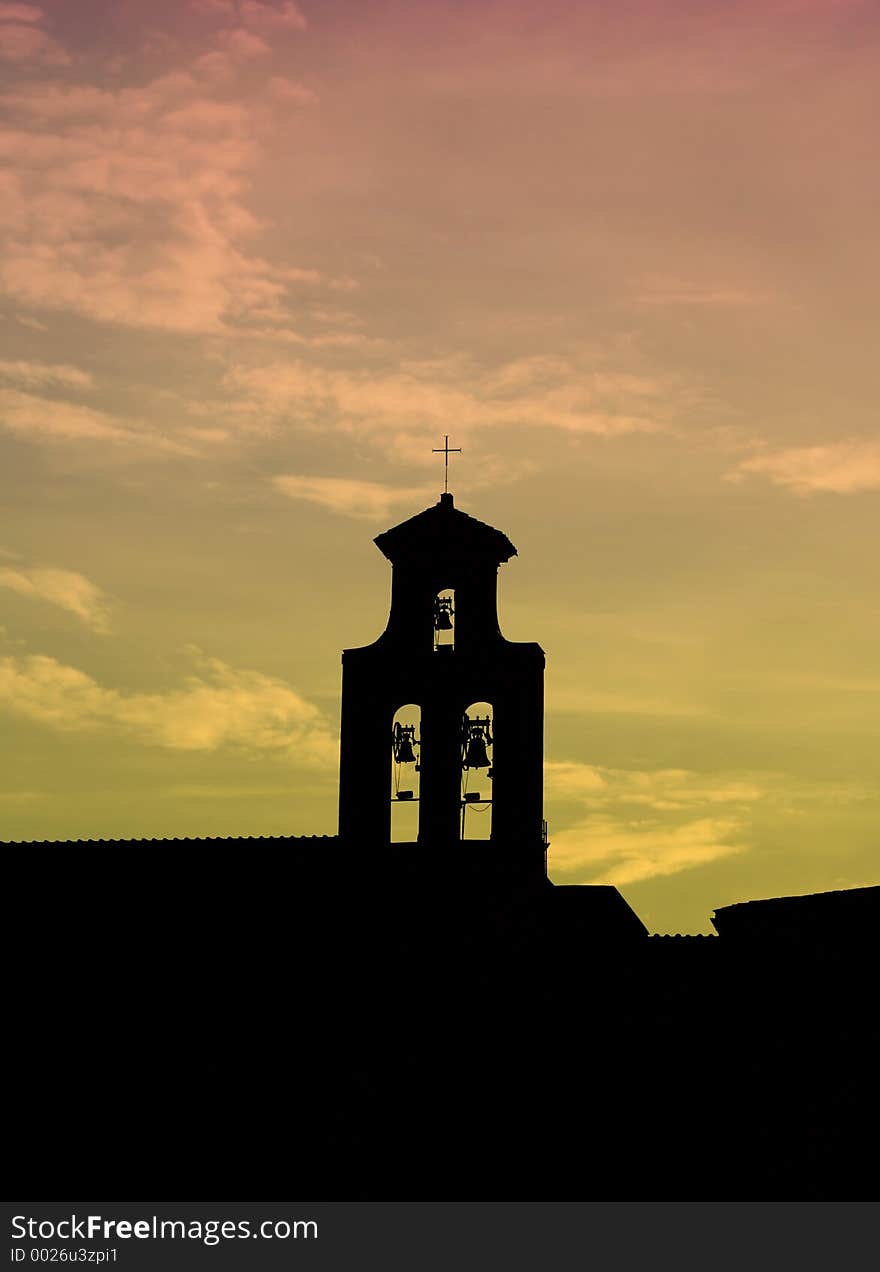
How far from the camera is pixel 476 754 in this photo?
108ft

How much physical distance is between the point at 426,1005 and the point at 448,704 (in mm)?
5129

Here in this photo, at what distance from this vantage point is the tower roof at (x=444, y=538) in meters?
32.6

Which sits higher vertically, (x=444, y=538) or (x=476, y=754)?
(x=444, y=538)

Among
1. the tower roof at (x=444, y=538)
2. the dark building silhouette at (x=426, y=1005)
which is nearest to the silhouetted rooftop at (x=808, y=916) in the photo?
the dark building silhouette at (x=426, y=1005)

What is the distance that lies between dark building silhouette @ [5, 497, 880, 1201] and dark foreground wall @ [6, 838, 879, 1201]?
0.05 meters

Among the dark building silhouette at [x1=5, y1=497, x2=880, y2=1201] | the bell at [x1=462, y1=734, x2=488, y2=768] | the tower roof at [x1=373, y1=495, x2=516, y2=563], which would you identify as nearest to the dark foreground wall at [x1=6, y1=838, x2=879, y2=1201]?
the dark building silhouette at [x1=5, y1=497, x2=880, y2=1201]

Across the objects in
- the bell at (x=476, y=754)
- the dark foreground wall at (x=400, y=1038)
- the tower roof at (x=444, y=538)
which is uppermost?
the tower roof at (x=444, y=538)

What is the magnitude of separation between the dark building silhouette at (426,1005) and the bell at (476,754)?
5 cm

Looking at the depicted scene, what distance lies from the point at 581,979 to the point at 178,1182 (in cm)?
722

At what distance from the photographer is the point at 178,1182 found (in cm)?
3125

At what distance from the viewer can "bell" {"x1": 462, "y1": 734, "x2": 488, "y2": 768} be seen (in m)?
32.8

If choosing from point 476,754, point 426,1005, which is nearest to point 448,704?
point 476,754

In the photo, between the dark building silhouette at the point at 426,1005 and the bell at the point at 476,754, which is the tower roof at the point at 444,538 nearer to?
the dark building silhouette at the point at 426,1005

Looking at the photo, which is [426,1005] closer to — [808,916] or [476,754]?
[476,754]
